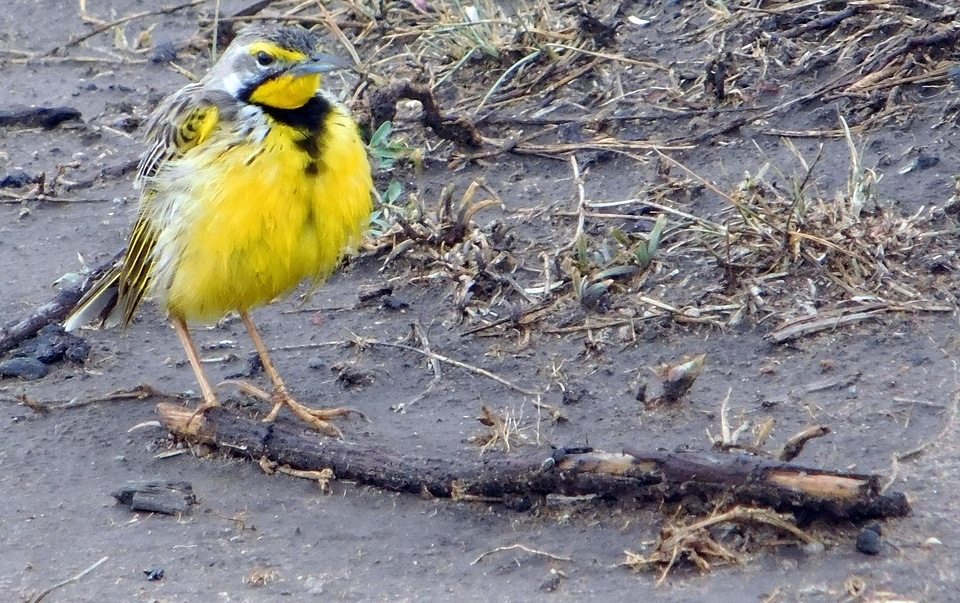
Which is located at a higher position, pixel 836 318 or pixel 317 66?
pixel 317 66

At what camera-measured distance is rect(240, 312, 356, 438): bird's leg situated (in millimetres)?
5312

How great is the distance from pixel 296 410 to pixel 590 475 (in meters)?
1.63

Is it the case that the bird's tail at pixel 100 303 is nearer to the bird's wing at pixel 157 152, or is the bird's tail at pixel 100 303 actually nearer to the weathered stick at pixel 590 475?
the bird's wing at pixel 157 152

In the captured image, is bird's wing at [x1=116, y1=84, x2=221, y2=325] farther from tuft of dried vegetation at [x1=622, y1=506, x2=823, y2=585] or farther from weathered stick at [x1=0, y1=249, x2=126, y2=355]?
tuft of dried vegetation at [x1=622, y1=506, x2=823, y2=585]

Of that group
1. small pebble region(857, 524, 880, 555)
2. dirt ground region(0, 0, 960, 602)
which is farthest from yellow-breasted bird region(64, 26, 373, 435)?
small pebble region(857, 524, 880, 555)

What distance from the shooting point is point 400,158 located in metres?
7.43

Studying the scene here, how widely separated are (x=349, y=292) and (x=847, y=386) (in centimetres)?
266

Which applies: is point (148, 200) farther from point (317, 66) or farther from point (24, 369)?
point (24, 369)

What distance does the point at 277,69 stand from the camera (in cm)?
518

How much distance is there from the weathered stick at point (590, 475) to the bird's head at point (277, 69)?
1.32 m

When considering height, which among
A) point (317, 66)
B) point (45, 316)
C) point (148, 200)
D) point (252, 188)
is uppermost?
point (317, 66)

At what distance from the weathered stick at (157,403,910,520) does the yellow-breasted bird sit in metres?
0.32

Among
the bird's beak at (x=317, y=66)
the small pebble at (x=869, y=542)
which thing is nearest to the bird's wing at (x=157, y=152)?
the bird's beak at (x=317, y=66)

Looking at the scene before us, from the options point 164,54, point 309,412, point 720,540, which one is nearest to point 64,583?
point 309,412
